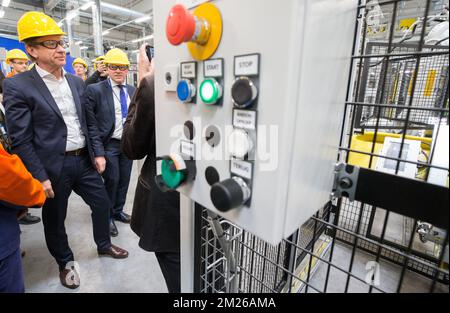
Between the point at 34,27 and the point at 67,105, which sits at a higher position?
the point at 34,27

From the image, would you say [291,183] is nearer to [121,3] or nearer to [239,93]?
[239,93]

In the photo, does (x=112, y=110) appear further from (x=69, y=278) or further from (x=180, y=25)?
(x=180, y=25)

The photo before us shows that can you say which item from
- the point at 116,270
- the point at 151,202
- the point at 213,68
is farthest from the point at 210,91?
the point at 116,270

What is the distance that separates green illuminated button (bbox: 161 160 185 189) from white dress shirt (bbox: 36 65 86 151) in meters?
1.20

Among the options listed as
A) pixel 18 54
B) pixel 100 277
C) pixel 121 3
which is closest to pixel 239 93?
pixel 100 277

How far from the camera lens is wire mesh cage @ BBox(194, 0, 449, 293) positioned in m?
0.48

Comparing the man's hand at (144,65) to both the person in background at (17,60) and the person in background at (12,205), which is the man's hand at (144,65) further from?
the person in background at (17,60)

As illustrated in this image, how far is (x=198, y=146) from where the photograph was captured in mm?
503

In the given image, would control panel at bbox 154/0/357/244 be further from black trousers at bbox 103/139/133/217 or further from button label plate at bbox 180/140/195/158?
black trousers at bbox 103/139/133/217

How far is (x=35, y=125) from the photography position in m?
1.34

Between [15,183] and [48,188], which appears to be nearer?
[15,183]

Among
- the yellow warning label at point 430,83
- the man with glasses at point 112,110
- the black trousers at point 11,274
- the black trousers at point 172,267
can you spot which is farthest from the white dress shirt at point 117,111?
the yellow warning label at point 430,83

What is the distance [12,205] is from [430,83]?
2635 mm

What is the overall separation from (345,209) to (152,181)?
1706 millimetres
